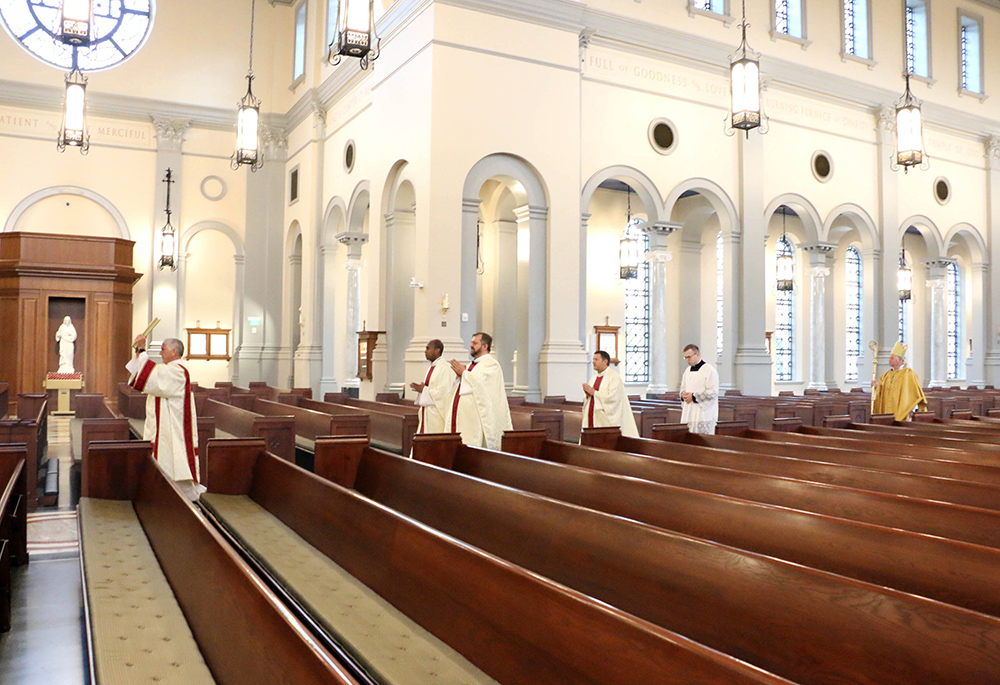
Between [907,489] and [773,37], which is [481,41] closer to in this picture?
[773,37]

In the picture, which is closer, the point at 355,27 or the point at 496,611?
the point at 496,611

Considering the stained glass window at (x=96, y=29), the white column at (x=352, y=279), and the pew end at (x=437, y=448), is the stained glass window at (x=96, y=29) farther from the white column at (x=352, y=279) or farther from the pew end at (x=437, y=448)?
the pew end at (x=437, y=448)

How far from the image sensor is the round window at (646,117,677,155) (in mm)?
13688

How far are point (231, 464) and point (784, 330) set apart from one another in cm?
1820

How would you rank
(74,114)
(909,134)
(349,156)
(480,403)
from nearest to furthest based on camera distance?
1. (480,403)
2. (909,134)
3. (74,114)
4. (349,156)

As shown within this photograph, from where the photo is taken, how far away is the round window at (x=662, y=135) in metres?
13.7

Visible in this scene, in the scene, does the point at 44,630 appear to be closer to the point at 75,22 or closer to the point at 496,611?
the point at 496,611

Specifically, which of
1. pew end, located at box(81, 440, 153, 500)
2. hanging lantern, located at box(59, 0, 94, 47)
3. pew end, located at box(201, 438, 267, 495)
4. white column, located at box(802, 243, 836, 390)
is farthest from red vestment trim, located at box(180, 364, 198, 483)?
white column, located at box(802, 243, 836, 390)

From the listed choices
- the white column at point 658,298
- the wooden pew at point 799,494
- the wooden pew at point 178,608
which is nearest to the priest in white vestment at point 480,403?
the wooden pew at point 799,494

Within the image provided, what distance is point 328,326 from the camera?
662 inches

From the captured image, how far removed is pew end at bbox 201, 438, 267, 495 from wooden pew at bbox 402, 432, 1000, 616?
64.4 inches

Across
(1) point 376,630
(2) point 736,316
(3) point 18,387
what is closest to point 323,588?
(1) point 376,630

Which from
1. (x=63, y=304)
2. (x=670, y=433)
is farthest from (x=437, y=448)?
(x=63, y=304)

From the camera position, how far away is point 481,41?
11.7 m
